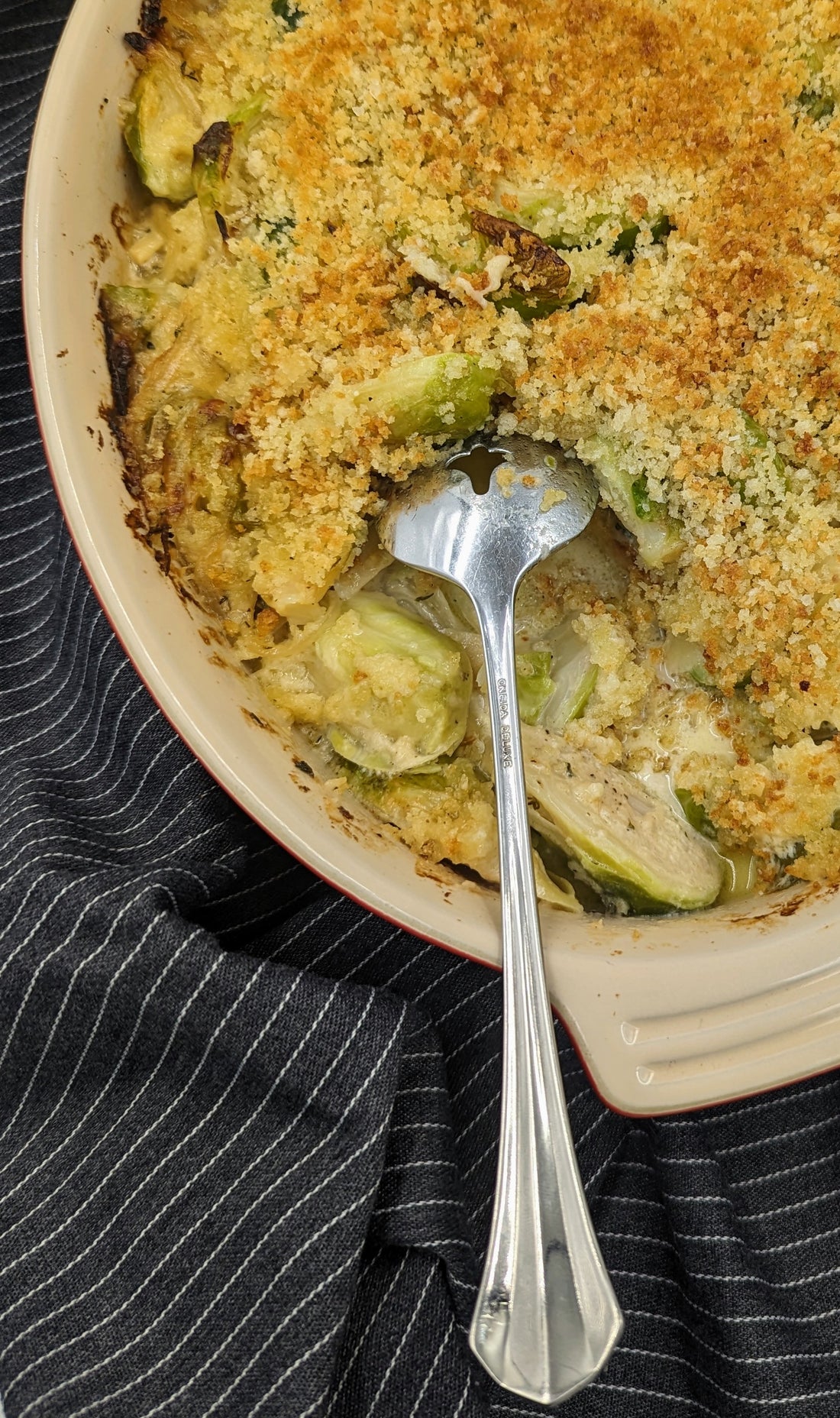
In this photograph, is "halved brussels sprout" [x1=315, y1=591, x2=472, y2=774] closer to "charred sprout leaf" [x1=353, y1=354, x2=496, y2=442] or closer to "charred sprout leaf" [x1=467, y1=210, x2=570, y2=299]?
"charred sprout leaf" [x1=353, y1=354, x2=496, y2=442]

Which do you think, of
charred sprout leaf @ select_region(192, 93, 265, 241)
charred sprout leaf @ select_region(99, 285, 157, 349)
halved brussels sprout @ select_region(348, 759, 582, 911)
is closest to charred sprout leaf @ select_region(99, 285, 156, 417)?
charred sprout leaf @ select_region(99, 285, 157, 349)

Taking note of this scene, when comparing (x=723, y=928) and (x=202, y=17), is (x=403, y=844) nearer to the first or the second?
(x=723, y=928)

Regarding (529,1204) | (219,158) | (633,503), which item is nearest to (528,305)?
(633,503)

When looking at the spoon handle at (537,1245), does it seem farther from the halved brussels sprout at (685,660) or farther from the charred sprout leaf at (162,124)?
the charred sprout leaf at (162,124)

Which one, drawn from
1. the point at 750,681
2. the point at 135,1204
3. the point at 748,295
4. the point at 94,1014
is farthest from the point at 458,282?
the point at 135,1204

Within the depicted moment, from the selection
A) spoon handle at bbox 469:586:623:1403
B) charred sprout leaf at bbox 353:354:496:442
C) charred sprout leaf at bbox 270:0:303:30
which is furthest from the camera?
charred sprout leaf at bbox 270:0:303:30

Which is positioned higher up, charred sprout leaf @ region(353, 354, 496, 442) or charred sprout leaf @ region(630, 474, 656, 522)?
charred sprout leaf @ region(353, 354, 496, 442)
